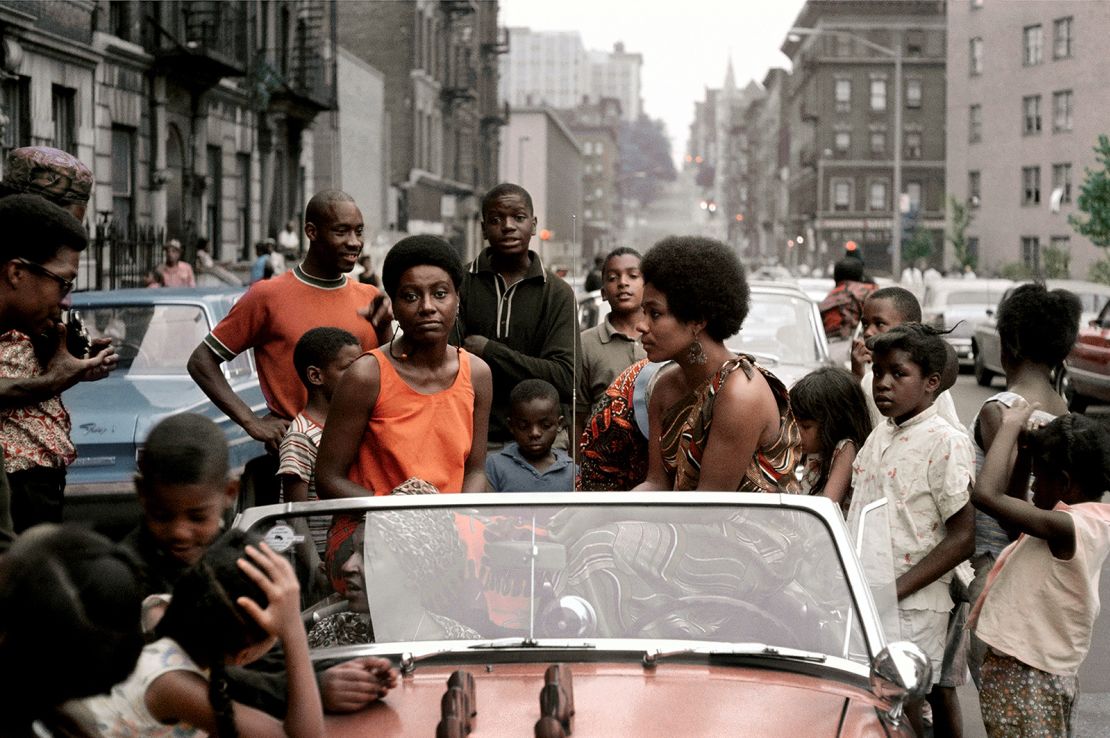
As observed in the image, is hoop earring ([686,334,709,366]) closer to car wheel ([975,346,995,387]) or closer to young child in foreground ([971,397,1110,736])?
young child in foreground ([971,397,1110,736])

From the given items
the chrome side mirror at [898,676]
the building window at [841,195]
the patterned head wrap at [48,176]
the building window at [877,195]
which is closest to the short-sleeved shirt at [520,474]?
the patterned head wrap at [48,176]

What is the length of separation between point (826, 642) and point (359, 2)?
165ft

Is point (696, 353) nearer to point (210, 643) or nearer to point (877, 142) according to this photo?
point (210, 643)

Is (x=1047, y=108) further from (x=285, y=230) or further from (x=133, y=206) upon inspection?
(x=133, y=206)

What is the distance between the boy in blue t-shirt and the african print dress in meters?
1.80

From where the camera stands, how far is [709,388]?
4.37 meters

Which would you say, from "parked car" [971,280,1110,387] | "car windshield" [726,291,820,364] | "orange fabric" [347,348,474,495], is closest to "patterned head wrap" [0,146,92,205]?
"orange fabric" [347,348,474,495]

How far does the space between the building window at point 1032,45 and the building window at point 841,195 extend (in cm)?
2934

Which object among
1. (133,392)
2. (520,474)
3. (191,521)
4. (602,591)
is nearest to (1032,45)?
(133,392)

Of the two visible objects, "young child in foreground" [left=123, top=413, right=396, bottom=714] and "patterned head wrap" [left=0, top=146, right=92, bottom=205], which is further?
"patterned head wrap" [left=0, top=146, right=92, bottom=205]

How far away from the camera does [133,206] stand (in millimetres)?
24328

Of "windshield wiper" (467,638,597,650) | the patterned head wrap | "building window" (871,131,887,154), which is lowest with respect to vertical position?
"windshield wiper" (467,638,597,650)

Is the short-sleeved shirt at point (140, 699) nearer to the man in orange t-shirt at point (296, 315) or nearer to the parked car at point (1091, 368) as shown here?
the man in orange t-shirt at point (296, 315)

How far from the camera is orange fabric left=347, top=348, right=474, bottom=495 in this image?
462cm
